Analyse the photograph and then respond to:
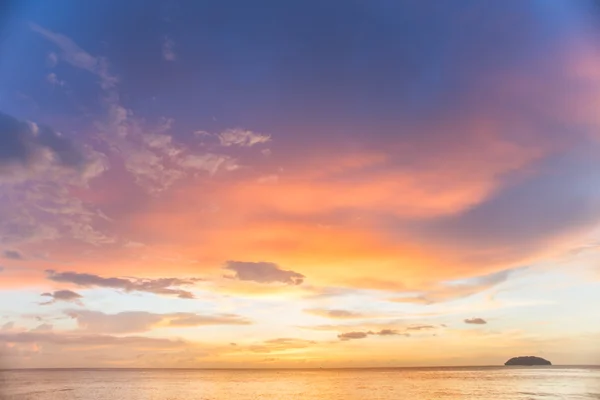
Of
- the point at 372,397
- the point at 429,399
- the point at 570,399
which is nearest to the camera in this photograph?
the point at 570,399

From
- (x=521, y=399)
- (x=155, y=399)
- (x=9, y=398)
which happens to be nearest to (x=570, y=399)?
(x=521, y=399)

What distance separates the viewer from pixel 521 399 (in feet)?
183

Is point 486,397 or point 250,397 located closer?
point 486,397

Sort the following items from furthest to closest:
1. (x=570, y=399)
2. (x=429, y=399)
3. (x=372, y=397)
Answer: (x=372, y=397) → (x=429, y=399) → (x=570, y=399)

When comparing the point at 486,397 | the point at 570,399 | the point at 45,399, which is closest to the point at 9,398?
the point at 45,399

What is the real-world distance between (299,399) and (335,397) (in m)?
6.10

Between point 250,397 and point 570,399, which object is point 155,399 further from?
point 570,399

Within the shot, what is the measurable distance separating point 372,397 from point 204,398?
64.6ft

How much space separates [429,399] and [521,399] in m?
9.50

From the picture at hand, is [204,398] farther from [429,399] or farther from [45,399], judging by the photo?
[429,399]

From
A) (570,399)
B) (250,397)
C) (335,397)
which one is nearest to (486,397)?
(570,399)

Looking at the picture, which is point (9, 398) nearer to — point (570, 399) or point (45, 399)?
point (45, 399)

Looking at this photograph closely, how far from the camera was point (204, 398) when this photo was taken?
62.2 metres

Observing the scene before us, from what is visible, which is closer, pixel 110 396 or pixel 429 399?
pixel 429 399
